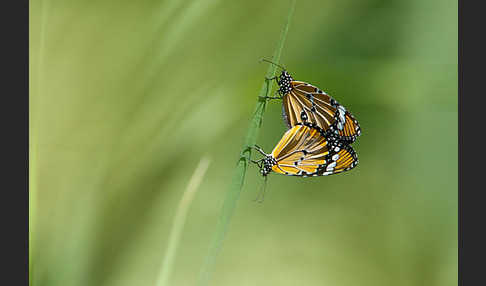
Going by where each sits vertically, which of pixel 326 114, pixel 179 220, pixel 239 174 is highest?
pixel 326 114

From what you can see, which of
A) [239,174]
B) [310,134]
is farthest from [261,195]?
[310,134]

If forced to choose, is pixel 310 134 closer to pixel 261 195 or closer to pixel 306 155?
pixel 306 155

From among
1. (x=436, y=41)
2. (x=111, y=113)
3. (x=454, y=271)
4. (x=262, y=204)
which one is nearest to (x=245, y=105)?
(x=262, y=204)

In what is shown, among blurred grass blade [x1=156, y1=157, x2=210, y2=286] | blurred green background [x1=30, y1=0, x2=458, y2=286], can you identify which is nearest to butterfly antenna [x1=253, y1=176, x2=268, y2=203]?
blurred green background [x1=30, y1=0, x2=458, y2=286]

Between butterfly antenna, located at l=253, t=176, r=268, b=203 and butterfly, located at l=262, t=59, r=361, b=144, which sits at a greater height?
butterfly, located at l=262, t=59, r=361, b=144

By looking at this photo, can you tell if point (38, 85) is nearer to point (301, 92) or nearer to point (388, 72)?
point (301, 92)

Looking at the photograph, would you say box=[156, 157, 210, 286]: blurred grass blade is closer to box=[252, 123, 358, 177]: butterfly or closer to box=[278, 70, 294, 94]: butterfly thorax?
box=[252, 123, 358, 177]: butterfly

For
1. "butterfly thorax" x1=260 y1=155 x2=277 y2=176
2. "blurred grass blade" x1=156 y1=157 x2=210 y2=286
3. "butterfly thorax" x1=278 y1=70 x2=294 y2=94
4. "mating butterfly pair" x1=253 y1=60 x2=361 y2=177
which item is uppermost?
"butterfly thorax" x1=278 y1=70 x2=294 y2=94
